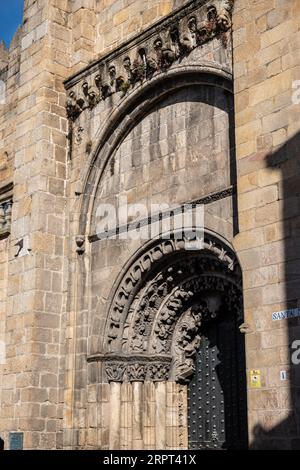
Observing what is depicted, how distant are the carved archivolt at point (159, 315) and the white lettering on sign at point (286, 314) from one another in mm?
2706

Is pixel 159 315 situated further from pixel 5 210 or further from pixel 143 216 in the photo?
pixel 5 210

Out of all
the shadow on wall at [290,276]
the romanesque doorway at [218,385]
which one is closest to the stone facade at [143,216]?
the shadow on wall at [290,276]

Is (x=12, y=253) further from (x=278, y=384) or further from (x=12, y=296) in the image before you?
(x=278, y=384)

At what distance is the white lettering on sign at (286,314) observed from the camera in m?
9.19

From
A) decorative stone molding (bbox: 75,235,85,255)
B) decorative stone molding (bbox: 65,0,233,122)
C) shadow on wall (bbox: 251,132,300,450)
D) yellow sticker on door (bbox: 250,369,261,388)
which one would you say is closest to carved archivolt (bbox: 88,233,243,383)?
decorative stone molding (bbox: 75,235,85,255)

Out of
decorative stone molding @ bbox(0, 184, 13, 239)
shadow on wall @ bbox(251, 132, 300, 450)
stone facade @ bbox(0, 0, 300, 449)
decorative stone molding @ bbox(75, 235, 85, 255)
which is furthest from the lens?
decorative stone molding @ bbox(0, 184, 13, 239)

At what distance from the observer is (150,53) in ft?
41.8

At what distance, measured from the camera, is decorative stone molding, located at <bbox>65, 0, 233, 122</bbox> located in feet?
38.0

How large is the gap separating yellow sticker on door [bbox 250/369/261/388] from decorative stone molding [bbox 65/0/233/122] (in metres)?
4.87

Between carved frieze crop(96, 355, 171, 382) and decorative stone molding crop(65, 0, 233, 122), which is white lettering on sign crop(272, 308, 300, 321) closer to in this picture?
carved frieze crop(96, 355, 171, 382)

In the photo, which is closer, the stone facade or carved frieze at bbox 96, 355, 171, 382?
the stone facade
